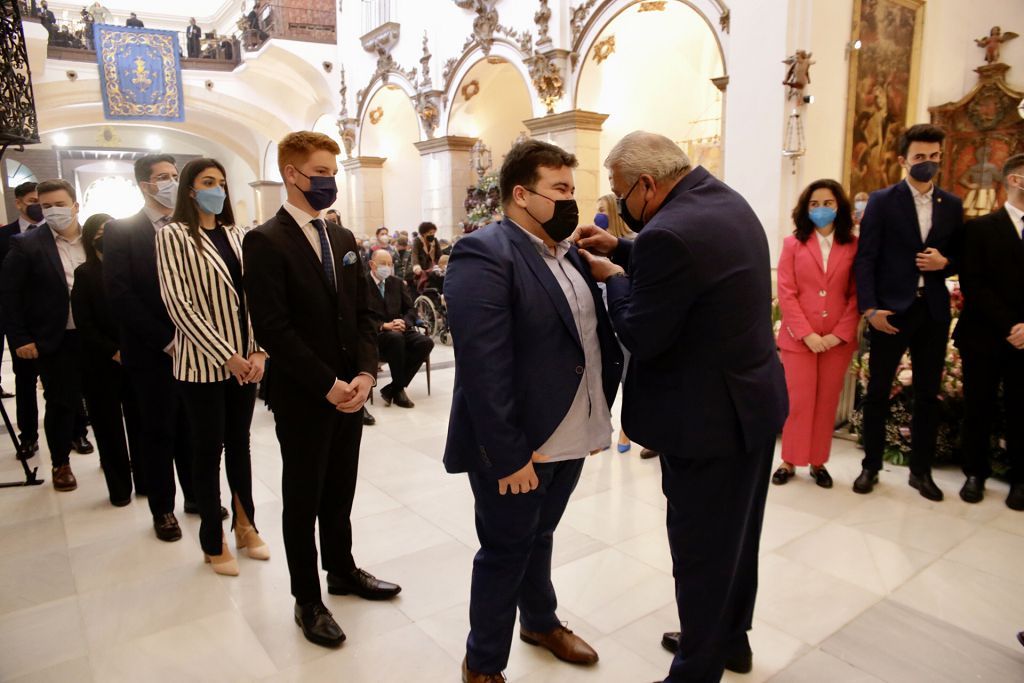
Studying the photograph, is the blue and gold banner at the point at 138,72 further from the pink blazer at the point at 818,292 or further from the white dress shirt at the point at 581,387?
the white dress shirt at the point at 581,387

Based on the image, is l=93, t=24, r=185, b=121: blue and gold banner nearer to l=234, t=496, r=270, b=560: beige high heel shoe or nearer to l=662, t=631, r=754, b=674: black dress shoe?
l=234, t=496, r=270, b=560: beige high heel shoe

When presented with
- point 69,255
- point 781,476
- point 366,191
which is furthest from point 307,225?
point 366,191

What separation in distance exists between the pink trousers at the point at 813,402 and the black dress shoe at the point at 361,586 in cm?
223

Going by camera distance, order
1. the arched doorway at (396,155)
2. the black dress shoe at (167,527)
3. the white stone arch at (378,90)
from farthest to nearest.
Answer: the arched doorway at (396,155), the white stone arch at (378,90), the black dress shoe at (167,527)

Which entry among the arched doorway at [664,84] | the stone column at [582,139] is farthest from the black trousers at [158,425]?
the arched doorway at [664,84]

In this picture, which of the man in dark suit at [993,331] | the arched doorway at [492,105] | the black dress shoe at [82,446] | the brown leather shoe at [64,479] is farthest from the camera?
the arched doorway at [492,105]

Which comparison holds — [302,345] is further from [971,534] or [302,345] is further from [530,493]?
[971,534]

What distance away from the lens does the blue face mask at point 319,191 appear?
2277 mm

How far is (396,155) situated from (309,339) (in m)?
13.6

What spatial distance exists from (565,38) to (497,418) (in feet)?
29.8

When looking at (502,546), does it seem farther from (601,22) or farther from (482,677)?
(601,22)

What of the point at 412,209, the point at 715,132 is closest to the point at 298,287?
the point at 715,132

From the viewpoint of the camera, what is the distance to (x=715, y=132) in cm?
1108

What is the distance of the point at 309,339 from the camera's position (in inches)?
89.9
